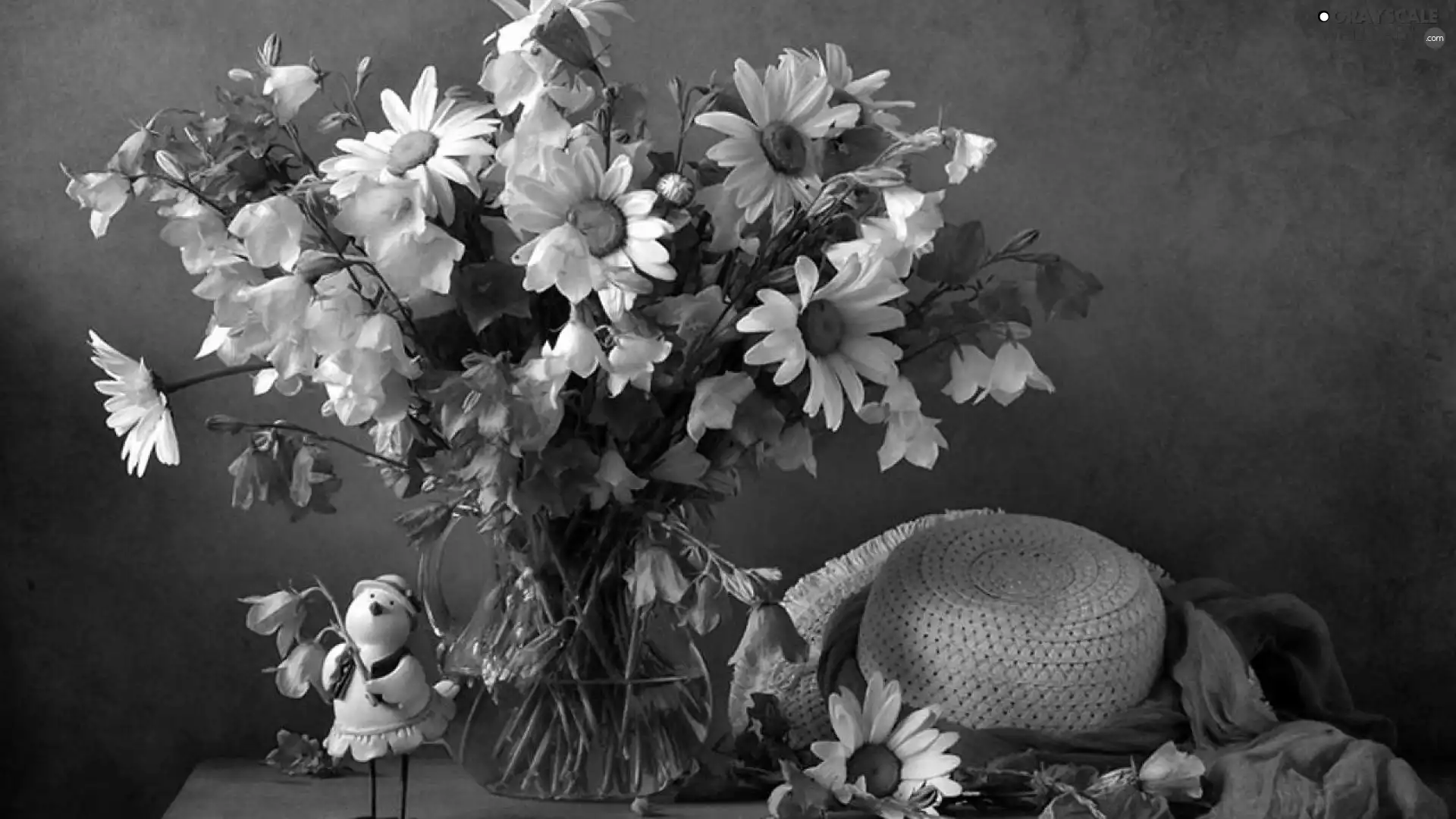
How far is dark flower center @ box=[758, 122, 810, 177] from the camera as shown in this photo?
3.09 feet

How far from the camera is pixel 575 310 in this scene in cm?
90

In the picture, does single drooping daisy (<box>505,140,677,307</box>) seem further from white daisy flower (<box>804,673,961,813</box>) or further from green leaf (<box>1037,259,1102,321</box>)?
white daisy flower (<box>804,673,961,813</box>)

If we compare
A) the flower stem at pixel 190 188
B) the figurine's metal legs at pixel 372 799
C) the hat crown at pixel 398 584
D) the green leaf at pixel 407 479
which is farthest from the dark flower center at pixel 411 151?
the figurine's metal legs at pixel 372 799

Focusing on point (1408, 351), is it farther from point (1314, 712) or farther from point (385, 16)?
point (385, 16)

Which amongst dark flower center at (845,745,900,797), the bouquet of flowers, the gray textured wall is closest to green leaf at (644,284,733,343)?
the bouquet of flowers

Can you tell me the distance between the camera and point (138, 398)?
0.95 meters

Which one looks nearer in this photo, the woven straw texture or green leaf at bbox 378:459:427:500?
green leaf at bbox 378:459:427:500

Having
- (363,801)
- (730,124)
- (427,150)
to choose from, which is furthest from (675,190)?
(363,801)

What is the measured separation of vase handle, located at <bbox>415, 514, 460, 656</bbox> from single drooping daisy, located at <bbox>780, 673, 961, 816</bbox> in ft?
0.93

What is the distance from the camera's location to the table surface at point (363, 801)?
116 cm

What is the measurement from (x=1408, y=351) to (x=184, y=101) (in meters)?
1.19

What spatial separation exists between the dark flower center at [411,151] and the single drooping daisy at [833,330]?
0.72 feet

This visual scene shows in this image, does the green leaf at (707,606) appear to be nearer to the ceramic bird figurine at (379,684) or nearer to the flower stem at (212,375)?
the ceramic bird figurine at (379,684)

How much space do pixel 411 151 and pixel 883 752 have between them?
544 millimetres
